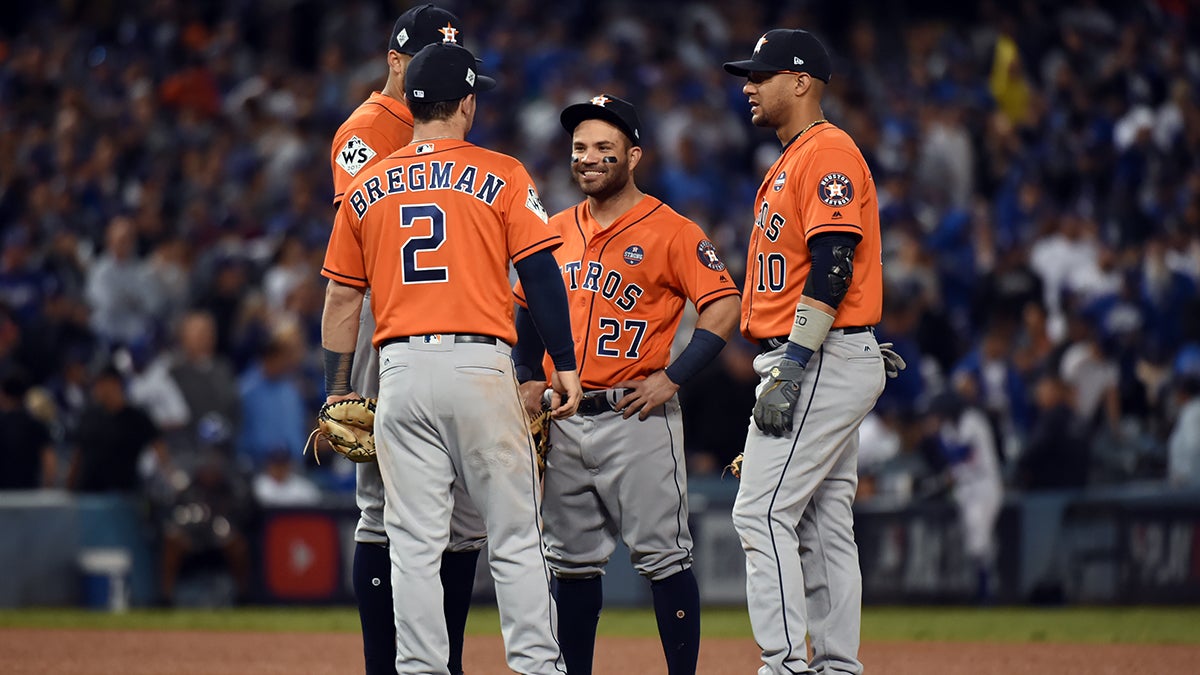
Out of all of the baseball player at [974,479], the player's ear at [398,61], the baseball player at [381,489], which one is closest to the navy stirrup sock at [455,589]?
the baseball player at [381,489]

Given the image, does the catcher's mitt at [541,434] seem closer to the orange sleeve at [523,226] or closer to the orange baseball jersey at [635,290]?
the orange baseball jersey at [635,290]

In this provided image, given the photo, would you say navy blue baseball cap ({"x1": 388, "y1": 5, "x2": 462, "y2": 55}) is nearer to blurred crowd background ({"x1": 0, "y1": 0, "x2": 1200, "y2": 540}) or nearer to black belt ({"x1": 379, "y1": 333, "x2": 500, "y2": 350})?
black belt ({"x1": 379, "y1": 333, "x2": 500, "y2": 350})

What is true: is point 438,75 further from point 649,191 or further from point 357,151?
point 649,191

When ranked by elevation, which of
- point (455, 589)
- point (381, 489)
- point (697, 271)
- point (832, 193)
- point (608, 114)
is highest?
point (608, 114)

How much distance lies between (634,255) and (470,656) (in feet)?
9.94

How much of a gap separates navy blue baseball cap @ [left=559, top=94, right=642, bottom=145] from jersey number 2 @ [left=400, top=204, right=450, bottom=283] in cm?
90

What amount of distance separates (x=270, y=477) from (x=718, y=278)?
22.3ft

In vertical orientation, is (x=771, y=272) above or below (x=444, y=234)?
below

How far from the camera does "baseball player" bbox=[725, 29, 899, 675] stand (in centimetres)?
548

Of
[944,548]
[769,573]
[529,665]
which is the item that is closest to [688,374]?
[769,573]

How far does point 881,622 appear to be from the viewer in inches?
424

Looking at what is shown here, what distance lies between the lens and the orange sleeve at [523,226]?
212 inches

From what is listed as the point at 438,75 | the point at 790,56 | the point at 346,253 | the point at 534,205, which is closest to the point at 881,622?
the point at 790,56

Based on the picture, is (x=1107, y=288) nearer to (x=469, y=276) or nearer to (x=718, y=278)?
(x=718, y=278)
